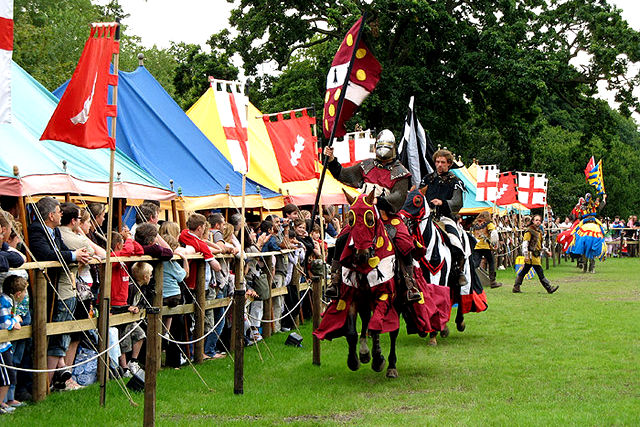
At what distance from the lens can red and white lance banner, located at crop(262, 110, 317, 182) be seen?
51.2 ft

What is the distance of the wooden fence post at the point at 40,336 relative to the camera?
8125 mm

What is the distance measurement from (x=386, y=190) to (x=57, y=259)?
3.79 meters

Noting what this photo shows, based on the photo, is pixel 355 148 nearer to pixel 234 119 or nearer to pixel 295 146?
pixel 295 146

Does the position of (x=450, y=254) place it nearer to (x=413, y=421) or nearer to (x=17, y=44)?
(x=413, y=421)

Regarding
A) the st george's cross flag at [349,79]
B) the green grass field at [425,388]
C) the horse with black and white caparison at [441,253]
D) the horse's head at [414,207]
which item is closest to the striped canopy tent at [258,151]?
the green grass field at [425,388]

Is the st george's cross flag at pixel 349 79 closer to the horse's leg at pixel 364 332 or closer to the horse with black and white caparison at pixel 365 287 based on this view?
the horse with black and white caparison at pixel 365 287

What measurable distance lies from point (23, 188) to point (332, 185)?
12.3 m

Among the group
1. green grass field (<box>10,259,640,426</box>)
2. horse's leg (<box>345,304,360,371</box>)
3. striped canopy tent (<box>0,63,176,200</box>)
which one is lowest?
green grass field (<box>10,259,640,426</box>)

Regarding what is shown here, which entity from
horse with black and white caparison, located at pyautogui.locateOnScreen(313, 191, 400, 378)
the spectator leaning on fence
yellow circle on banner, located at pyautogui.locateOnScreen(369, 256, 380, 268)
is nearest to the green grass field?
the spectator leaning on fence

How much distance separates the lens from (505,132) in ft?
114

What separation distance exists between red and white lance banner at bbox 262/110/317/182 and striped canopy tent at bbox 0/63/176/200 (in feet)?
11.6

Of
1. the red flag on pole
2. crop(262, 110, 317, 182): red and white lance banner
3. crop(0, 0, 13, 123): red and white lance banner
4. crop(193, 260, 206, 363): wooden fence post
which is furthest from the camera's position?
crop(262, 110, 317, 182): red and white lance banner

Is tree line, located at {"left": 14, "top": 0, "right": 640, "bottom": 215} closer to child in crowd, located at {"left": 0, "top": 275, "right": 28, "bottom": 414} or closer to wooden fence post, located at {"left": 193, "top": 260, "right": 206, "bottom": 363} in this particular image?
wooden fence post, located at {"left": 193, "top": 260, "right": 206, "bottom": 363}

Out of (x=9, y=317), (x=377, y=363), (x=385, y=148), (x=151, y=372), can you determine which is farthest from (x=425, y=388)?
(x=9, y=317)
